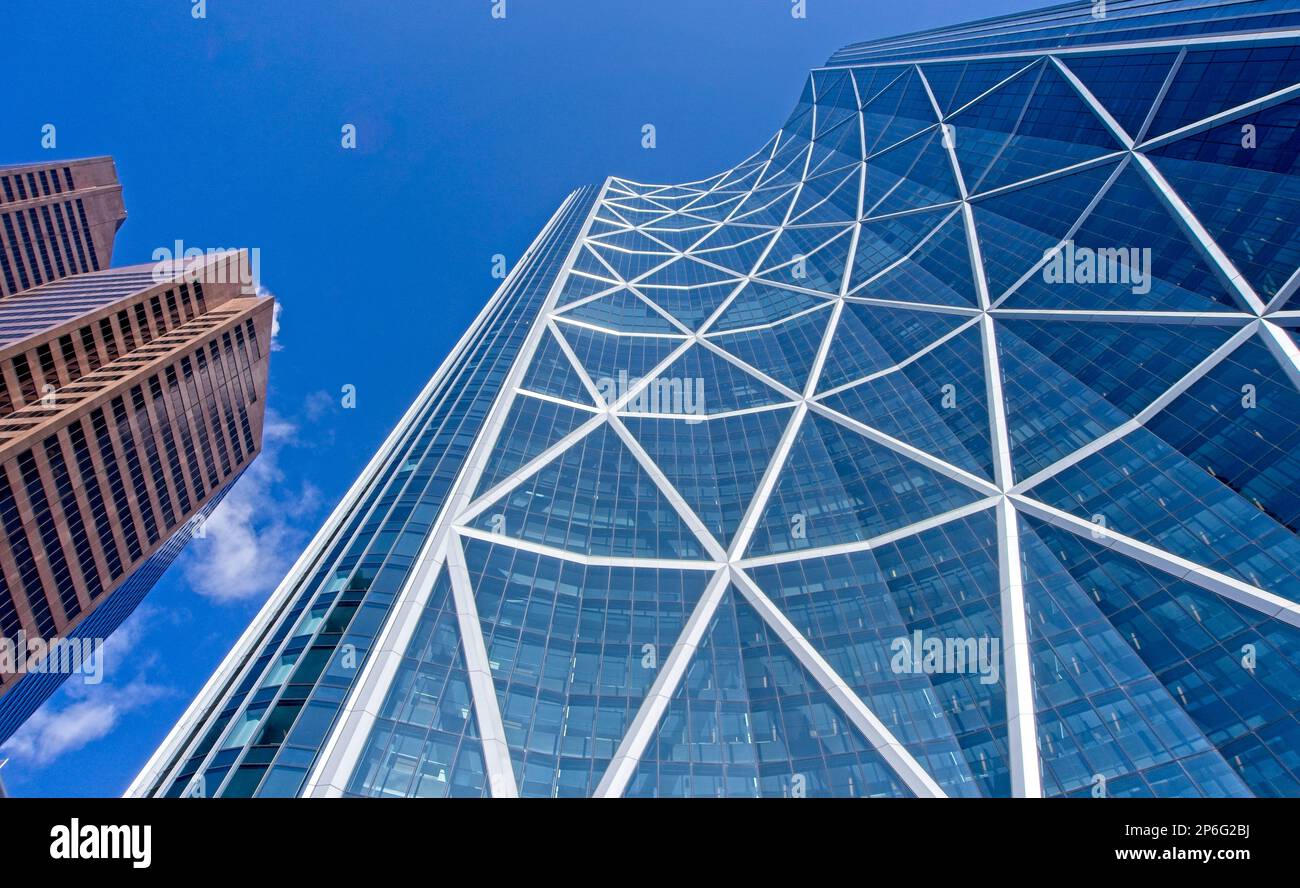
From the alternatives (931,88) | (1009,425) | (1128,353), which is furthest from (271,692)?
(931,88)

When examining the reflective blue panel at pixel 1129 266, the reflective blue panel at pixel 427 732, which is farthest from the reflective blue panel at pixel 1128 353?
the reflective blue panel at pixel 427 732

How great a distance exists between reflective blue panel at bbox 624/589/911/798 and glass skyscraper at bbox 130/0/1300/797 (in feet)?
0.49

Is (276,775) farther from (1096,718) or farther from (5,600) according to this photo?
(5,600)

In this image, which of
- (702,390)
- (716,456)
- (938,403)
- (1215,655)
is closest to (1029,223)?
(938,403)

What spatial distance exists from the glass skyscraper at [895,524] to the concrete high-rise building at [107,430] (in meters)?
47.6

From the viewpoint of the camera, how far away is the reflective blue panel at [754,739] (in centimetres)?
2575

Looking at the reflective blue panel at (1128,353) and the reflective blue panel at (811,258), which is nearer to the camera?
the reflective blue panel at (1128,353)

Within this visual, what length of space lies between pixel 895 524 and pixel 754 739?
15.5m

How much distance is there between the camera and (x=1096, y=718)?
2522 cm

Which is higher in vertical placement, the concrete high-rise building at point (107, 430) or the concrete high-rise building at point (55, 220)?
the concrete high-rise building at point (55, 220)

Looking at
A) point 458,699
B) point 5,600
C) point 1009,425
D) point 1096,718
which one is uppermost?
point 1009,425

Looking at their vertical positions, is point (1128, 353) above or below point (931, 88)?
below

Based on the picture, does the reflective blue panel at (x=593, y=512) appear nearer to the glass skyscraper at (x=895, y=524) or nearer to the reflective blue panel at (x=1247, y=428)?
the glass skyscraper at (x=895, y=524)
